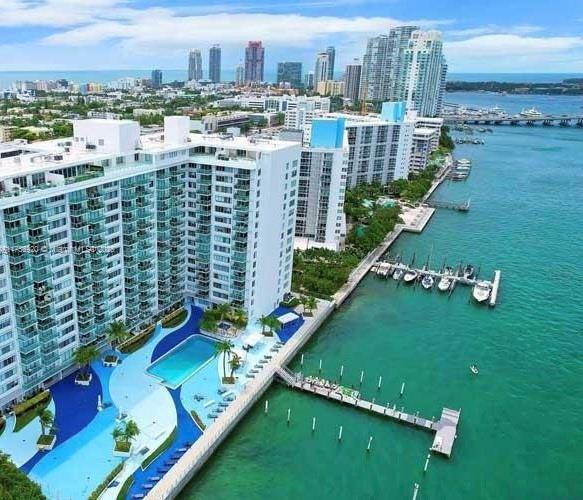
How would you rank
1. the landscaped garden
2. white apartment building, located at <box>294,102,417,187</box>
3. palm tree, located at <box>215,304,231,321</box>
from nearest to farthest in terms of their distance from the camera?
the landscaped garden < palm tree, located at <box>215,304,231,321</box> < white apartment building, located at <box>294,102,417,187</box>

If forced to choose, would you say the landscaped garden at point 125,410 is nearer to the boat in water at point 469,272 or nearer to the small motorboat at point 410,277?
the small motorboat at point 410,277

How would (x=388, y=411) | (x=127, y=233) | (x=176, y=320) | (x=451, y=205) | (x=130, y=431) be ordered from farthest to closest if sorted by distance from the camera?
1. (x=451, y=205)
2. (x=176, y=320)
3. (x=127, y=233)
4. (x=388, y=411)
5. (x=130, y=431)

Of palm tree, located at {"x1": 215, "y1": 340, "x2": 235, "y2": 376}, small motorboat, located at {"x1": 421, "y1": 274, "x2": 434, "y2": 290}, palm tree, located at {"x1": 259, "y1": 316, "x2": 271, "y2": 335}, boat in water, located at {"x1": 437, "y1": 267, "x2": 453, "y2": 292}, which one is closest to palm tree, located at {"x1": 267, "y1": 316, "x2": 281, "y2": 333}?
palm tree, located at {"x1": 259, "y1": 316, "x2": 271, "y2": 335}

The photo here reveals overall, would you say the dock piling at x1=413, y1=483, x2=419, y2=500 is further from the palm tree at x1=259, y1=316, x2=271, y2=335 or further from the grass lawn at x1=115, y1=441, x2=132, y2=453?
the palm tree at x1=259, y1=316, x2=271, y2=335

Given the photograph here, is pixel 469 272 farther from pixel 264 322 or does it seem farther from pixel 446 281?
pixel 264 322

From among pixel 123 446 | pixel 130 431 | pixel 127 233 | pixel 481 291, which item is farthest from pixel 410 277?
pixel 123 446
